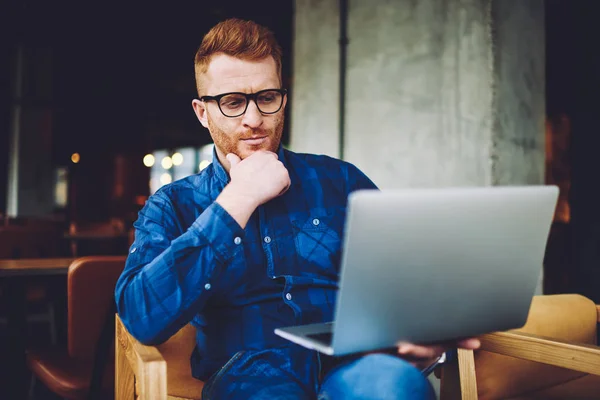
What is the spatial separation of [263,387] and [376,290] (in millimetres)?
456

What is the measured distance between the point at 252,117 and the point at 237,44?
0.21m

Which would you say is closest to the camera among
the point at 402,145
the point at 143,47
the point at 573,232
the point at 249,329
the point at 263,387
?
the point at 263,387

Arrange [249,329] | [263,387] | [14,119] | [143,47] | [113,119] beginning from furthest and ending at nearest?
[113,119]
[14,119]
[143,47]
[249,329]
[263,387]

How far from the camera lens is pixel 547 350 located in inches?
55.1

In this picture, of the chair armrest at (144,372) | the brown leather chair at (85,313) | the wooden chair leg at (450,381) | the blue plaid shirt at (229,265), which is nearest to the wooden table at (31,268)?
the brown leather chair at (85,313)

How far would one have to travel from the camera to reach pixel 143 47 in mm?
9312

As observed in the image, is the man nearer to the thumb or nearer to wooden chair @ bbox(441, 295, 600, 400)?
the thumb

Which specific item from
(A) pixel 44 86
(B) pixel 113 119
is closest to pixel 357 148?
(A) pixel 44 86

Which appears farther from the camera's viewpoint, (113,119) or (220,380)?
(113,119)

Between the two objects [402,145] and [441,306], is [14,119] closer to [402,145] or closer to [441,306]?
[402,145]

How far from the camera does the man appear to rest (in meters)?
1.18

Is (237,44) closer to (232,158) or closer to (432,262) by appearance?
(232,158)

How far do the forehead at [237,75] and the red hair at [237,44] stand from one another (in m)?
0.02

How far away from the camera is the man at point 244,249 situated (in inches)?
46.3
